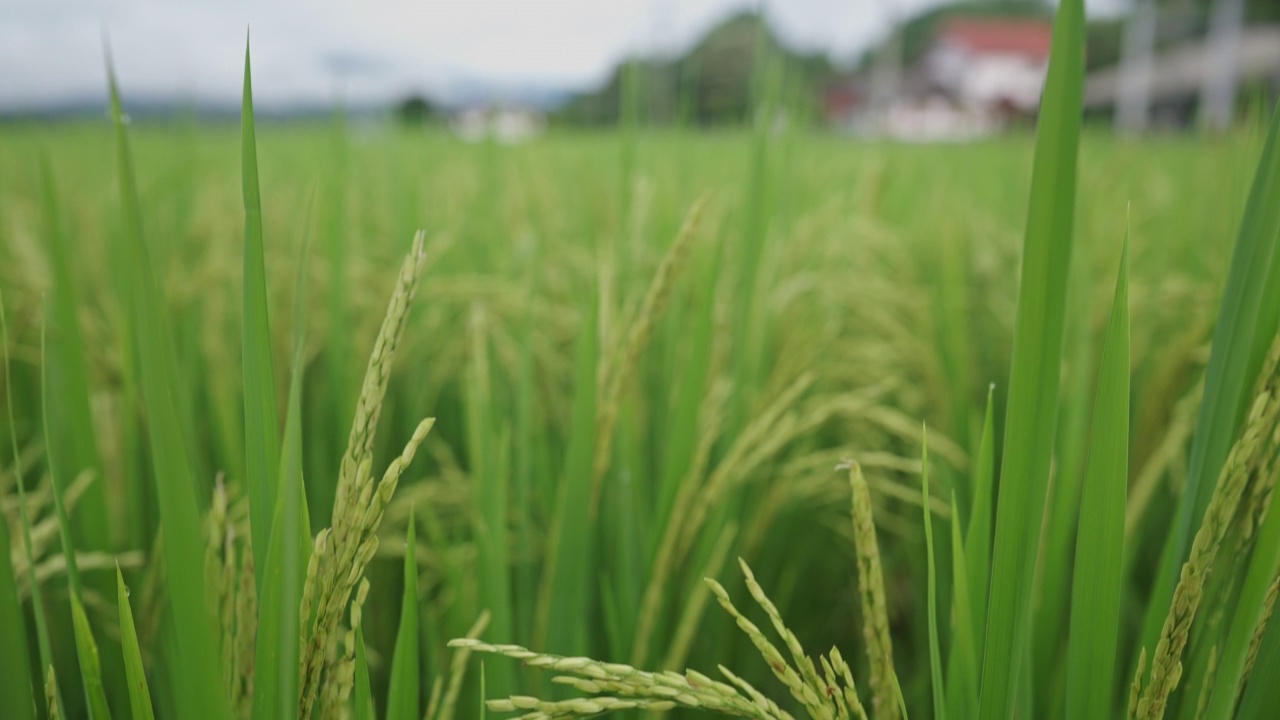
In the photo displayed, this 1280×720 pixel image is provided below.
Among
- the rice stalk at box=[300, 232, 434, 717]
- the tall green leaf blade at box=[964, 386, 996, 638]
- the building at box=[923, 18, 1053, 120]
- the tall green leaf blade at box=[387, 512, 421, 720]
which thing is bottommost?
the tall green leaf blade at box=[387, 512, 421, 720]

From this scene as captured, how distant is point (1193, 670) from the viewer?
0.40 meters

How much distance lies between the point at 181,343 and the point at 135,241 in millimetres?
773

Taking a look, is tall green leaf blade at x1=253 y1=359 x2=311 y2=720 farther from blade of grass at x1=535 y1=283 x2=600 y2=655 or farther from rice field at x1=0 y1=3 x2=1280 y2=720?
blade of grass at x1=535 y1=283 x2=600 y2=655

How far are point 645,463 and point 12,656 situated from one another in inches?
22.4

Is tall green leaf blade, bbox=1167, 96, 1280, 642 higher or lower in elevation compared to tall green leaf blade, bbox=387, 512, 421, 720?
higher

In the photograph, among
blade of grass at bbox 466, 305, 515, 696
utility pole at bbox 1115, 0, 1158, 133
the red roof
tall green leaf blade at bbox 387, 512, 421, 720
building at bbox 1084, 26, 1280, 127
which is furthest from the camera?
the red roof

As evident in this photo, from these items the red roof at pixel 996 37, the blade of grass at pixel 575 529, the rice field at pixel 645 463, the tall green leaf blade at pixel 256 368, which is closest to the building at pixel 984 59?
the red roof at pixel 996 37

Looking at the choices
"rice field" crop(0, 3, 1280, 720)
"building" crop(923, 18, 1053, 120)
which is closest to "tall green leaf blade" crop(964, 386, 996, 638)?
"rice field" crop(0, 3, 1280, 720)

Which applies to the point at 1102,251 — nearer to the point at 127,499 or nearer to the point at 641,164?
the point at 641,164

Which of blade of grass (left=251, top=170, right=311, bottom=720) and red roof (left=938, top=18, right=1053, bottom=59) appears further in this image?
red roof (left=938, top=18, right=1053, bottom=59)

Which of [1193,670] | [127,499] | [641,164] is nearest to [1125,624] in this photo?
[1193,670]

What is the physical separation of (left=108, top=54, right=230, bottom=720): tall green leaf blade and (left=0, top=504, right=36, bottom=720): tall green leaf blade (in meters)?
0.10

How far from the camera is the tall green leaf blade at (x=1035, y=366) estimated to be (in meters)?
0.28

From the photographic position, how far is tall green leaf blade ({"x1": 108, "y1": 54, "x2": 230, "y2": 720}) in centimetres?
29
